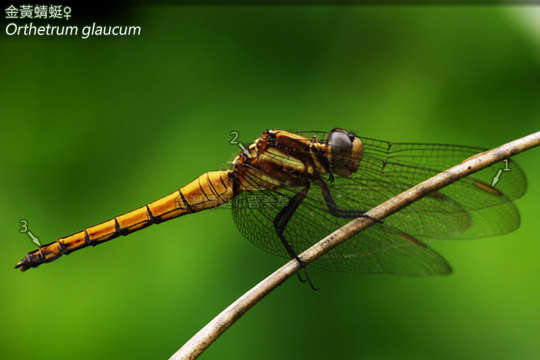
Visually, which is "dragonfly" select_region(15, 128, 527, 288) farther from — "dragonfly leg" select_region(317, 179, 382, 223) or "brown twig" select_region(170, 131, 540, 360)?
"brown twig" select_region(170, 131, 540, 360)

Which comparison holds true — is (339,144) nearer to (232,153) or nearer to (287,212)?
(287,212)

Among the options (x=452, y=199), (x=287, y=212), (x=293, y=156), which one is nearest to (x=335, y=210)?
(x=287, y=212)

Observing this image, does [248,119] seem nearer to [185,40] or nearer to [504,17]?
[185,40]

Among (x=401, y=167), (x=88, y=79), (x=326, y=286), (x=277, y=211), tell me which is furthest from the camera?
(x=88, y=79)

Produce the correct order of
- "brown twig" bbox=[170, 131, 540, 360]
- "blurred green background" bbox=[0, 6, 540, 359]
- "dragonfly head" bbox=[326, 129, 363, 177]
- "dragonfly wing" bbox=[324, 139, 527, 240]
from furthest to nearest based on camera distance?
"blurred green background" bbox=[0, 6, 540, 359], "dragonfly head" bbox=[326, 129, 363, 177], "dragonfly wing" bbox=[324, 139, 527, 240], "brown twig" bbox=[170, 131, 540, 360]

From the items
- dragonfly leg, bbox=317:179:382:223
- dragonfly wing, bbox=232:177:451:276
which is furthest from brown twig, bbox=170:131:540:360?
dragonfly wing, bbox=232:177:451:276

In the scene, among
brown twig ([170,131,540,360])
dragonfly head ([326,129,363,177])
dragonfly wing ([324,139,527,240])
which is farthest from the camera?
dragonfly head ([326,129,363,177])

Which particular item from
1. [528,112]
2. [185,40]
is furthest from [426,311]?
[185,40]
